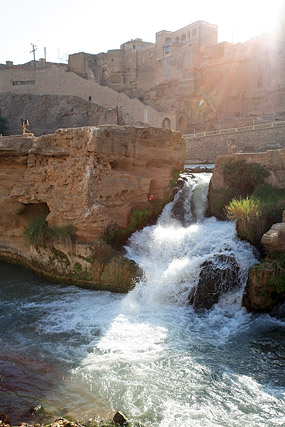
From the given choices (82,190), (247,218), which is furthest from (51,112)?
(247,218)

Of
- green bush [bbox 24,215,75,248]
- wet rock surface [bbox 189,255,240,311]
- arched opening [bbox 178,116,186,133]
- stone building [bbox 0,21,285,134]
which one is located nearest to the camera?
wet rock surface [bbox 189,255,240,311]

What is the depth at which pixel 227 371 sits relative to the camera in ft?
20.1

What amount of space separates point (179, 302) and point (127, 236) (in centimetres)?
279

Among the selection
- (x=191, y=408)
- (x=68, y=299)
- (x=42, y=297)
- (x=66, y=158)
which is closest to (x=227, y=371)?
(x=191, y=408)

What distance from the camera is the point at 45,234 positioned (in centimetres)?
1070

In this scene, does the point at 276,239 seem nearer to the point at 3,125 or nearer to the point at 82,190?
the point at 82,190

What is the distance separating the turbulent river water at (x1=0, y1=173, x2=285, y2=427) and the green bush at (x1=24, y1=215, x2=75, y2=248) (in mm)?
1073

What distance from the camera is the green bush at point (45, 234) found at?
10.3 metres

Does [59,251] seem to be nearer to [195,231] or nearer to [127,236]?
[127,236]

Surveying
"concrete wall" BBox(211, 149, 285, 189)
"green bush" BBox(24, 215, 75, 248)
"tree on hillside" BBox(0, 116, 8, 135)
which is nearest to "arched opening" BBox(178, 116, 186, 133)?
"tree on hillside" BBox(0, 116, 8, 135)

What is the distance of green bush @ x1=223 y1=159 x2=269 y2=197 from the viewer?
11523mm

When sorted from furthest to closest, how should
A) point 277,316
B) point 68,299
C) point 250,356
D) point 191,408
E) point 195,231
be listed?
point 195,231 < point 68,299 < point 277,316 < point 250,356 < point 191,408

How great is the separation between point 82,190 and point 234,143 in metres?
15.0

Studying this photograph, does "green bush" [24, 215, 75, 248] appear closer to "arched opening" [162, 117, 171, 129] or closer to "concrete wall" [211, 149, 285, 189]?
"concrete wall" [211, 149, 285, 189]
